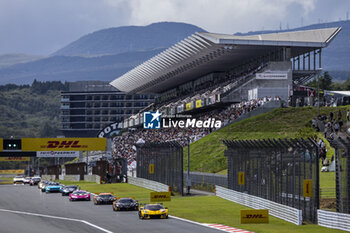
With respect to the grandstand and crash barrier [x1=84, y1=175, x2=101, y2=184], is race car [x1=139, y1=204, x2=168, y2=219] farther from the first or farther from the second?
crash barrier [x1=84, y1=175, x2=101, y2=184]

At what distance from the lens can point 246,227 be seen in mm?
29828

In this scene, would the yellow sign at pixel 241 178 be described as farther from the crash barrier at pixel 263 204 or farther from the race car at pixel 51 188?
the race car at pixel 51 188

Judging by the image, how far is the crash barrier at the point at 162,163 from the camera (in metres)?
53.6

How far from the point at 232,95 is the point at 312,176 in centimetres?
5178

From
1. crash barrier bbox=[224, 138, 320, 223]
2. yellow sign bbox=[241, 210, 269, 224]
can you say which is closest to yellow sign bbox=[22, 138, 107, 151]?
crash barrier bbox=[224, 138, 320, 223]

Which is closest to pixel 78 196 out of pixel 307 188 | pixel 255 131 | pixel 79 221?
pixel 79 221

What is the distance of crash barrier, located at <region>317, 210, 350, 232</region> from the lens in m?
26.8

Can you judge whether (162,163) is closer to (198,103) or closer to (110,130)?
(198,103)

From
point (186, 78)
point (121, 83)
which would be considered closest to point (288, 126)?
point (186, 78)

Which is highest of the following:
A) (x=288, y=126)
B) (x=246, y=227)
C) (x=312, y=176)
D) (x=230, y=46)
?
(x=230, y=46)

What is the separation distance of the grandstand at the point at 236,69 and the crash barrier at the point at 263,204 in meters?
30.8

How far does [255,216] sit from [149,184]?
32.1 metres

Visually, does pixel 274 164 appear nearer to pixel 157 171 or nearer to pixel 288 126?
pixel 157 171

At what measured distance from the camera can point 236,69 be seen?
320 ft
